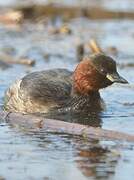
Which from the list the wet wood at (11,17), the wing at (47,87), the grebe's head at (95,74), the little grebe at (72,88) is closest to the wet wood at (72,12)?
the wet wood at (11,17)

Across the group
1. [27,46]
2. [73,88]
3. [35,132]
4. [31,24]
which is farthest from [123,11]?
[35,132]

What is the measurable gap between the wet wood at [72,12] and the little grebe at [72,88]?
1011cm

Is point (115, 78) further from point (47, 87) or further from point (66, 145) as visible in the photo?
point (66, 145)

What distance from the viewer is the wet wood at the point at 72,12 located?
21.4 metres

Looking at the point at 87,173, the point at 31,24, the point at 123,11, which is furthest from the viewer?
the point at 123,11

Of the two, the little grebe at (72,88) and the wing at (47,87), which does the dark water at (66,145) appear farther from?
the wing at (47,87)

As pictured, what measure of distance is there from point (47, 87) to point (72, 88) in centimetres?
37

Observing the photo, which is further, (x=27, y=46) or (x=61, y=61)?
(x=27, y=46)

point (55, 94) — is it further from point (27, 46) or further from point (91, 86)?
point (27, 46)

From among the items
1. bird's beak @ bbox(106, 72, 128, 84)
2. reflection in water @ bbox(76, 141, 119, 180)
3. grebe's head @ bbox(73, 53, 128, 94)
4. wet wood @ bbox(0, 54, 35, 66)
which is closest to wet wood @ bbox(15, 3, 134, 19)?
wet wood @ bbox(0, 54, 35, 66)

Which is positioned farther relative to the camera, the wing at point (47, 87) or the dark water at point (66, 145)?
the wing at point (47, 87)

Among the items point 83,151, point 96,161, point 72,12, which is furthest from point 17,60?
point 72,12

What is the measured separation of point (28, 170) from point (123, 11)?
14.9 meters

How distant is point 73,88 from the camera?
11.1 meters
